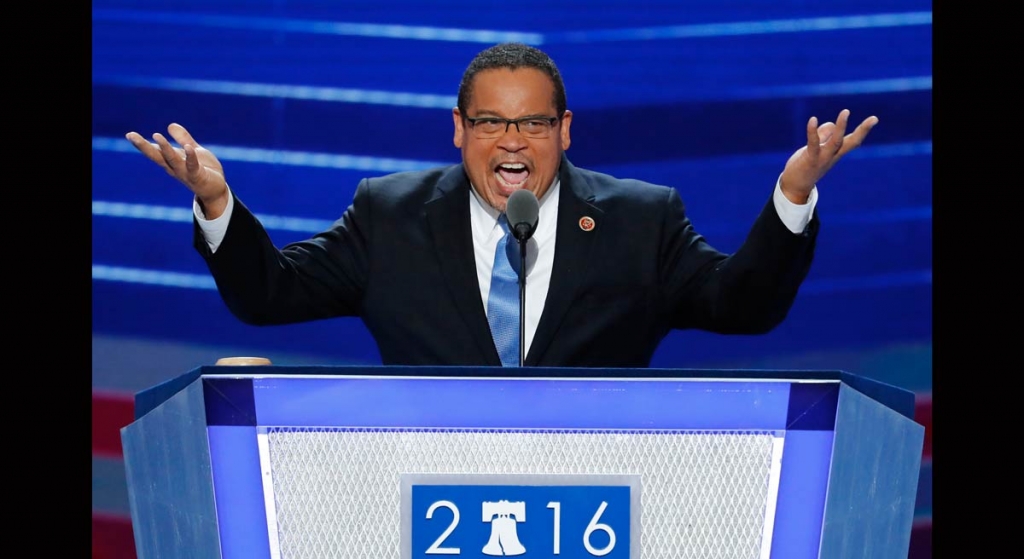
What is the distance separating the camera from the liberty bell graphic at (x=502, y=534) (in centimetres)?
138

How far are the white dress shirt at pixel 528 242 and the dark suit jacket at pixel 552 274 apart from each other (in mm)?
19

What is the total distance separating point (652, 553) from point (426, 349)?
0.88m

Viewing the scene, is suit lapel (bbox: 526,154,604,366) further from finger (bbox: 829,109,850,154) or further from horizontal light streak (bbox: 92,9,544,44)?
horizontal light streak (bbox: 92,9,544,44)

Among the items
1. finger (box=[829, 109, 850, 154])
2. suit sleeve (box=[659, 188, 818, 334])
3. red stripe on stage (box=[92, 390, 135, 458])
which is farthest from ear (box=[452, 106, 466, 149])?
red stripe on stage (box=[92, 390, 135, 458])

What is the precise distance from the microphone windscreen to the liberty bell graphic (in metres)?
0.53

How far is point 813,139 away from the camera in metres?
1.86

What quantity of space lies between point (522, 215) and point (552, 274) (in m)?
0.43

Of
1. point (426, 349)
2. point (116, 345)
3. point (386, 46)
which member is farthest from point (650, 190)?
point (116, 345)

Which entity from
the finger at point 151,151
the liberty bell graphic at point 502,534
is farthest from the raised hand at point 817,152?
the finger at point 151,151

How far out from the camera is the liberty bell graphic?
138cm

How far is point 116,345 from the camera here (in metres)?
3.23

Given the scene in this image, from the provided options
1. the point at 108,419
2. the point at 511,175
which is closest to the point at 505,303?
the point at 511,175

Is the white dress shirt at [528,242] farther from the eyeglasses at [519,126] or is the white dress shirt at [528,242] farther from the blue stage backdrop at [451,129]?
the blue stage backdrop at [451,129]

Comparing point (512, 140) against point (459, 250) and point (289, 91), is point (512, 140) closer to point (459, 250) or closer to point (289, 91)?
point (459, 250)
